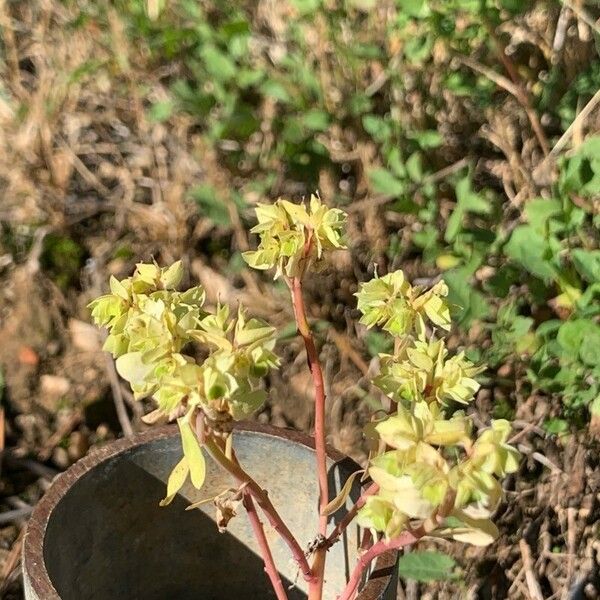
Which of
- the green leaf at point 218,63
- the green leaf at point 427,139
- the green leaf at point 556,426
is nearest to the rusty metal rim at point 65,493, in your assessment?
the green leaf at point 556,426

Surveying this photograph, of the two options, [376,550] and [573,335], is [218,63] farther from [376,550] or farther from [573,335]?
[376,550]

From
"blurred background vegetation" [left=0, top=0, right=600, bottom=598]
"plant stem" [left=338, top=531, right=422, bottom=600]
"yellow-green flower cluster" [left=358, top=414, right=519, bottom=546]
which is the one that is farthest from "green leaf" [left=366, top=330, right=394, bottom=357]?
"yellow-green flower cluster" [left=358, top=414, right=519, bottom=546]

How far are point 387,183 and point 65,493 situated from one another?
3.27ft

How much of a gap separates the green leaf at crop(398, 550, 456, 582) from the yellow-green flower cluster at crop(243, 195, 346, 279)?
2.14ft

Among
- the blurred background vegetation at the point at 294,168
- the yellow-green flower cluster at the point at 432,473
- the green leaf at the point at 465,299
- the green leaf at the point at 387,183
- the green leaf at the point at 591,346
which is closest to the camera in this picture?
the yellow-green flower cluster at the point at 432,473

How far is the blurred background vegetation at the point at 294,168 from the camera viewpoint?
1.74m

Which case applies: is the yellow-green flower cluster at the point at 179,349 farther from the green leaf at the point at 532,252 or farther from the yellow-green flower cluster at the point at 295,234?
the green leaf at the point at 532,252

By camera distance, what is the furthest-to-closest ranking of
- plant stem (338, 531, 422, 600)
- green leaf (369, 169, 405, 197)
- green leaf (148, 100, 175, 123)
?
1. green leaf (148, 100, 175, 123)
2. green leaf (369, 169, 405, 197)
3. plant stem (338, 531, 422, 600)

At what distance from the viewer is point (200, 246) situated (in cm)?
236

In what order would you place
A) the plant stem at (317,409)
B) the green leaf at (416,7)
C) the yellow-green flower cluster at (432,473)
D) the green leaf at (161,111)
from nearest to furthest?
1. the yellow-green flower cluster at (432,473)
2. the plant stem at (317,409)
3. the green leaf at (416,7)
4. the green leaf at (161,111)

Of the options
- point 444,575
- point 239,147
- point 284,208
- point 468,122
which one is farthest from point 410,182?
point 284,208

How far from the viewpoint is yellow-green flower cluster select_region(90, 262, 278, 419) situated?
0.79 meters

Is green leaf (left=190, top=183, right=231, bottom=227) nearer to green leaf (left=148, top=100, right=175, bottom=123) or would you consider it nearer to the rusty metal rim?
green leaf (left=148, top=100, right=175, bottom=123)

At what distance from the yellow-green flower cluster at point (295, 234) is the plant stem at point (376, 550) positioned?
0.26 m
